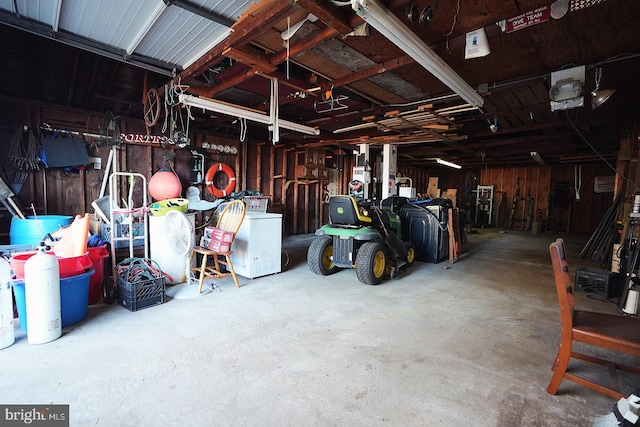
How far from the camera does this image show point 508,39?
250 centimetres

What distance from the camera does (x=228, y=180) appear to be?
6.51m

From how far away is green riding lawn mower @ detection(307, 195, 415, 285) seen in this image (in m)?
3.84

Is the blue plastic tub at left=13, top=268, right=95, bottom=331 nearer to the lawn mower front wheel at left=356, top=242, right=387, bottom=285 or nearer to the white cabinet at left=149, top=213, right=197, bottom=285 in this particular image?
the white cabinet at left=149, top=213, right=197, bottom=285

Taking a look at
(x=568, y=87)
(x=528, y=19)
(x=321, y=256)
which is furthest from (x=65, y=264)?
(x=568, y=87)

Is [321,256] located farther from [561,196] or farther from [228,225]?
[561,196]

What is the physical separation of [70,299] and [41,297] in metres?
0.35

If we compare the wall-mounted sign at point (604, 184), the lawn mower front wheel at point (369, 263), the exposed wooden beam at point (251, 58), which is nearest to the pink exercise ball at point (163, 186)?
the exposed wooden beam at point (251, 58)

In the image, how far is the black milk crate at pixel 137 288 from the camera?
9.32 feet

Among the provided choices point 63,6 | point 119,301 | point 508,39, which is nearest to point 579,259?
point 508,39

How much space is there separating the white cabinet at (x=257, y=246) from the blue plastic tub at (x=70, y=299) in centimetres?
169

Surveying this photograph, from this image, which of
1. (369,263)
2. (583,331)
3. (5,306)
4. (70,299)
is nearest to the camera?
(583,331)

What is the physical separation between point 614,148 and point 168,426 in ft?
35.1

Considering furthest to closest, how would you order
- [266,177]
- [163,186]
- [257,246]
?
[266,177] < [163,186] < [257,246]

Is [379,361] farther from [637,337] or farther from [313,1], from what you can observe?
[313,1]
